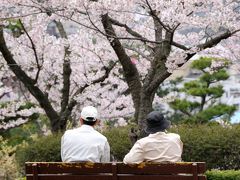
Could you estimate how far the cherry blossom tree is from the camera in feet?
26.5

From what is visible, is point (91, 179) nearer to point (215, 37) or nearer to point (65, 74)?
point (215, 37)

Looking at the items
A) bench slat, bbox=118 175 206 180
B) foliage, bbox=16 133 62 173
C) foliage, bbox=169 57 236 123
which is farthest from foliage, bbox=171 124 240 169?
foliage, bbox=169 57 236 123

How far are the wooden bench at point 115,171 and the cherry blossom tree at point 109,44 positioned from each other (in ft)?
8.91

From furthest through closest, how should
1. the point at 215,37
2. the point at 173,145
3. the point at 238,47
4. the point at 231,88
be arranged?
the point at 231,88 → the point at 238,47 → the point at 215,37 → the point at 173,145

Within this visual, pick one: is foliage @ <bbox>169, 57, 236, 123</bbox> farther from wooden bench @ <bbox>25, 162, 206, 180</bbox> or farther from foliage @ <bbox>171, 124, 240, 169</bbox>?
wooden bench @ <bbox>25, 162, 206, 180</bbox>

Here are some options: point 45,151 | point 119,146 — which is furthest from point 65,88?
point 119,146

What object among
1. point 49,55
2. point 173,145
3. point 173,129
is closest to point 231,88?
point 49,55

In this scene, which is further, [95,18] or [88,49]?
[88,49]

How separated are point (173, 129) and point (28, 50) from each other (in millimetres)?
4331

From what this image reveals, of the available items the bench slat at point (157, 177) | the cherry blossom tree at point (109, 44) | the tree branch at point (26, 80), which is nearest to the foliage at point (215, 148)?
the cherry blossom tree at point (109, 44)

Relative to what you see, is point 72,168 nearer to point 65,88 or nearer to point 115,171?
point 115,171

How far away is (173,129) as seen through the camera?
960cm

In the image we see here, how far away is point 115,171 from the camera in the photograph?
17.3ft

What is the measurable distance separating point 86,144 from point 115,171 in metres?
0.50
